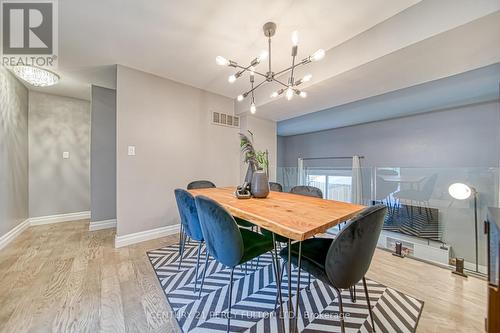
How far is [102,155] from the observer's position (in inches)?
131

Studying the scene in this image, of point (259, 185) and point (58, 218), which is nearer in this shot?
point (259, 185)

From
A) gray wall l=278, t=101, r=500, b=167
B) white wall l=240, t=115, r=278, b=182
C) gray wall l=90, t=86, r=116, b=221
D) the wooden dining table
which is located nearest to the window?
white wall l=240, t=115, r=278, b=182

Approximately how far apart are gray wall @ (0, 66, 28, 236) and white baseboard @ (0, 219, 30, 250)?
0.05 m

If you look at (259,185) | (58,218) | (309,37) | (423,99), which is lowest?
(58,218)

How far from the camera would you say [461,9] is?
137cm

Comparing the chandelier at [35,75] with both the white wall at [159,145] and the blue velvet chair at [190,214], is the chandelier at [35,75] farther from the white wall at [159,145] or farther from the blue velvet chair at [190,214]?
the blue velvet chair at [190,214]

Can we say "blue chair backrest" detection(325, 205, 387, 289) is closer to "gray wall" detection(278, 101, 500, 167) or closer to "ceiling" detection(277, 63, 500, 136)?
"ceiling" detection(277, 63, 500, 136)

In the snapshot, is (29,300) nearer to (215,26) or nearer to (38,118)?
(215,26)

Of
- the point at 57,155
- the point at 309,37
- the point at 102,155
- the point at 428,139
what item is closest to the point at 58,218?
the point at 57,155

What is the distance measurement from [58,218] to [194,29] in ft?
13.5

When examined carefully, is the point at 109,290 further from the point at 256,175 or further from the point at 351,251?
the point at 351,251

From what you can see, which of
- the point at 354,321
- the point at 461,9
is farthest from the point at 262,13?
the point at 354,321

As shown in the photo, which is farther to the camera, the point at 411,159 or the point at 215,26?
the point at 411,159

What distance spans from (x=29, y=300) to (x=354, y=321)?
2461 mm
